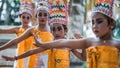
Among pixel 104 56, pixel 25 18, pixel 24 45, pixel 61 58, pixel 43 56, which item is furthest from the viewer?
pixel 25 18

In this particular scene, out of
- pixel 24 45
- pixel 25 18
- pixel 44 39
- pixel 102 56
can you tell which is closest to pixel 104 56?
pixel 102 56

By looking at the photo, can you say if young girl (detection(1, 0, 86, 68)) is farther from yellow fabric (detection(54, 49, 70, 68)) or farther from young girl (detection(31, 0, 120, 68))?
young girl (detection(31, 0, 120, 68))

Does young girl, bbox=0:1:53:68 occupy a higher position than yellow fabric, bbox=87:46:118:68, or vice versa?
young girl, bbox=0:1:53:68

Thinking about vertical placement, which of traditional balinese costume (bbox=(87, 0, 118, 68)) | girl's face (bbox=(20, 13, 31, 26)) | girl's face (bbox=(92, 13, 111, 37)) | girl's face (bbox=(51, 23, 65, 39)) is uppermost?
girl's face (bbox=(20, 13, 31, 26))

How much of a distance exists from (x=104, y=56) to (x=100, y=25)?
0.73ft

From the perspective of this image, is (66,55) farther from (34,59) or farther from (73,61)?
(73,61)

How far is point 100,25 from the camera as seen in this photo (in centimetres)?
276

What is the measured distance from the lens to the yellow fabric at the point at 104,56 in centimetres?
272

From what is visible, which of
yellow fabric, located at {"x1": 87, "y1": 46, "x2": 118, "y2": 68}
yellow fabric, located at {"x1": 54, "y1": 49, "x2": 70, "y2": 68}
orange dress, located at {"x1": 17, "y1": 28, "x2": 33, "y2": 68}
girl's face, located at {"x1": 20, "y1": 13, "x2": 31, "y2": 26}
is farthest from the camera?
girl's face, located at {"x1": 20, "y1": 13, "x2": 31, "y2": 26}

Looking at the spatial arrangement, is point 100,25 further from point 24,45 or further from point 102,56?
point 24,45

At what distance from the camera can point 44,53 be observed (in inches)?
151

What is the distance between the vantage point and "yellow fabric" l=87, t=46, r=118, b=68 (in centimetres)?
272

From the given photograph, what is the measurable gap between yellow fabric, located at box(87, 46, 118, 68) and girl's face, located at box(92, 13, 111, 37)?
11cm

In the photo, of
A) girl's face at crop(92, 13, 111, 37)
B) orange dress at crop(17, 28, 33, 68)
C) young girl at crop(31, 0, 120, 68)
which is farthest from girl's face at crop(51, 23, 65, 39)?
girl's face at crop(92, 13, 111, 37)
